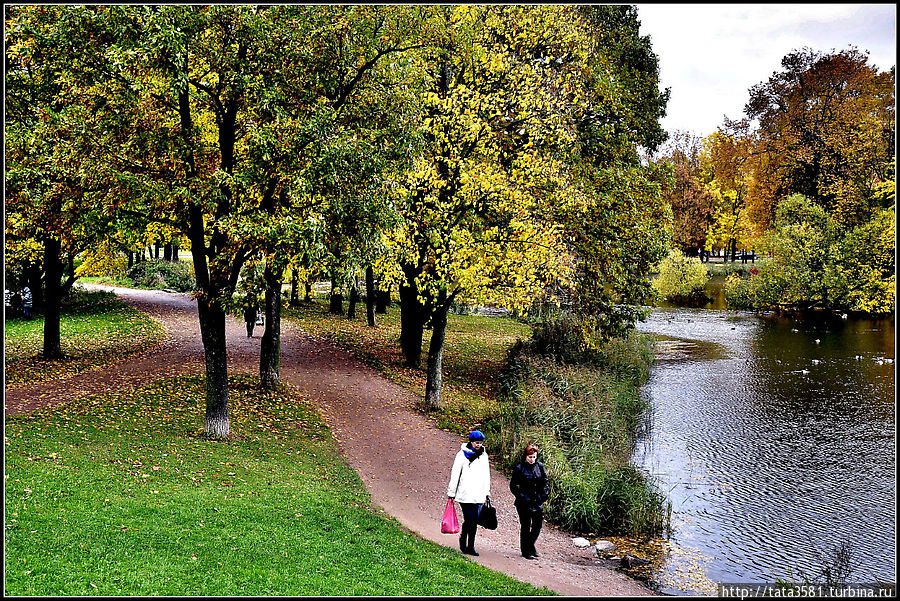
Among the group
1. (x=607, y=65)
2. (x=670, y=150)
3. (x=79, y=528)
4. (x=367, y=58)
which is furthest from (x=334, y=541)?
(x=670, y=150)

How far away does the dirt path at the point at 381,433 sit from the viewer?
10.5 m

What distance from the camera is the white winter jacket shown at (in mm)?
10102

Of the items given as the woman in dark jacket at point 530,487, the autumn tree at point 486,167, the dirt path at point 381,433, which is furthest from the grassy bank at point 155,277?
the woman in dark jacket at point 530,487

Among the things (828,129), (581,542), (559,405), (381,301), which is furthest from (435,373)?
(828,129)

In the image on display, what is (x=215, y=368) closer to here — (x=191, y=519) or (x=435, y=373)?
(x=191, y=519)

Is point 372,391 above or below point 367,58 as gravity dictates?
below

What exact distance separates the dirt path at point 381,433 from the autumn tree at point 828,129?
102ft

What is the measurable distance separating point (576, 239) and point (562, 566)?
12.6m

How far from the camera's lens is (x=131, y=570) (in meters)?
8.12

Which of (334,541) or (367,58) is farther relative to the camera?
(367,58)

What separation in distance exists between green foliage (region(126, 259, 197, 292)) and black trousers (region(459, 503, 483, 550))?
35.1m

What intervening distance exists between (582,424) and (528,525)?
7.97 metres

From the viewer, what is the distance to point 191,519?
32.8ft

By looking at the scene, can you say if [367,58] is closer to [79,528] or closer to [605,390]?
[79,528]
